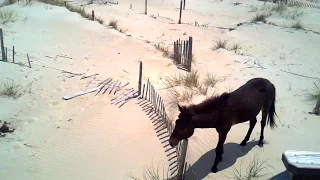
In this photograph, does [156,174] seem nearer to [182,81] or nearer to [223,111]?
[223,111]

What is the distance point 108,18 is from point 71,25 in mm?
3790

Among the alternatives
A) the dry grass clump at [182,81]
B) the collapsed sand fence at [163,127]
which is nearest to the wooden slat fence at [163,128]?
the collapsed sand fence at [163,127]

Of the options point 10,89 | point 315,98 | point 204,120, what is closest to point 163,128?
point 204,120

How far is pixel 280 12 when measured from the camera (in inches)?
781

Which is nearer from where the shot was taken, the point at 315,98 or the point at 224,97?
the point at 224,97

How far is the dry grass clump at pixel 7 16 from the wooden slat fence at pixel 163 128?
26.4ft

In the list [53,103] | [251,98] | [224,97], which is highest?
[224,97]

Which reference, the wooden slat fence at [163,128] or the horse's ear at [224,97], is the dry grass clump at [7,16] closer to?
the wooden slat fence at [163,128]

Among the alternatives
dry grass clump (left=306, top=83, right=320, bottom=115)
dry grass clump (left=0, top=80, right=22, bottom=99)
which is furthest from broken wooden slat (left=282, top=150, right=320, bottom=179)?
dry grass clump (left=0, top=80, right=22, bottom=99)

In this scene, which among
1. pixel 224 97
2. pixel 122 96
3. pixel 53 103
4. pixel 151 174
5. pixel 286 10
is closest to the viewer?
pixel 224 97

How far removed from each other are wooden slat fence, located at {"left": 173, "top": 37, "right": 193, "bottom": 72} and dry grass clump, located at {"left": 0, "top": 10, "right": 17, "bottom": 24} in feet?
24.5

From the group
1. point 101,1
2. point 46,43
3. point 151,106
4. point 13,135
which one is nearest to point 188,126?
point 151,106

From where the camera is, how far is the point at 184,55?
9.72 m

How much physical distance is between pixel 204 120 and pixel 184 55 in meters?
5.65
